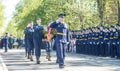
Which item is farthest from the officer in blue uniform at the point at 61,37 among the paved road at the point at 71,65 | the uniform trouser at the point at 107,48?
the uniform trouser at the point at 107,48

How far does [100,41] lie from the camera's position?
27.6 m

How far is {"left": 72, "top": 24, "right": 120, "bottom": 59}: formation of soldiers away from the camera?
2472cm

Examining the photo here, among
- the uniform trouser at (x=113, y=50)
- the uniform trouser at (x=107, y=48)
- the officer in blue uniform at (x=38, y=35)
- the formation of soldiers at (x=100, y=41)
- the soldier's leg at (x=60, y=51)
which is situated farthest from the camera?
the uniform trouser at (x=107, y=48)

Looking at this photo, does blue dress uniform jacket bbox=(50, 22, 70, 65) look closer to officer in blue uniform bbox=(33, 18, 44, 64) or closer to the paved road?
the paved road

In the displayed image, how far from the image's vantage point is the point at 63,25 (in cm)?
1756

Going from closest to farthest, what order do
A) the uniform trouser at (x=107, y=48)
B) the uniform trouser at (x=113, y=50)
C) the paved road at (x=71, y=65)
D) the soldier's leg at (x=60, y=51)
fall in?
the paved road at (x=71, y=65) → the soldier's leg at (x=60, y=51) → the uniform trouser at (x=113, y=50) → the uniform trouser at (x=107, y=48)

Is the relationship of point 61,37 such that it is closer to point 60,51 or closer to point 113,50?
point 60,51

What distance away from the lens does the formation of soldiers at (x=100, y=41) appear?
24.7 meters

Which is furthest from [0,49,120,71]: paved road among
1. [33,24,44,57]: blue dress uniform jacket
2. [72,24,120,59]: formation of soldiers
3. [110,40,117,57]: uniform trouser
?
[110,40,117,57]: uniform trouser

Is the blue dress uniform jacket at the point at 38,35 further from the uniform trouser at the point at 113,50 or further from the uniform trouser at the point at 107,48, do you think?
the uniform trouser at the point at 107,48

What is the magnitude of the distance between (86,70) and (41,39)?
16.4 ft

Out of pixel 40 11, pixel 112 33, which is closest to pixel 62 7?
pixel 40 11


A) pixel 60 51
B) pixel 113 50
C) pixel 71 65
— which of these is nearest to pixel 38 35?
pixel 71 65

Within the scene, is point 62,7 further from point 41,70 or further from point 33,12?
point 41,70
